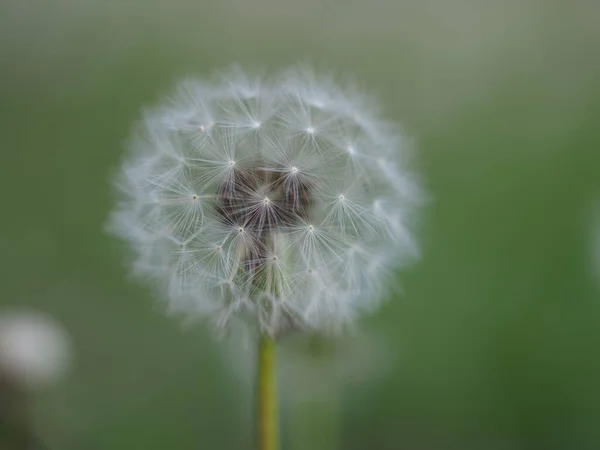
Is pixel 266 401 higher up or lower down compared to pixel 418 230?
lower down

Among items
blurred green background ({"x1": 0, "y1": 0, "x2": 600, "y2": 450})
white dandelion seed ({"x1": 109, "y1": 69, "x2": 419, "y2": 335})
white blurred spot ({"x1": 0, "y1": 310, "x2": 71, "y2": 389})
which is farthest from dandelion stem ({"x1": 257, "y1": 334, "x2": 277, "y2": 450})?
white blurred spot ({"x1": 0, "y1": 310, "x2": 71, "y2": 389})

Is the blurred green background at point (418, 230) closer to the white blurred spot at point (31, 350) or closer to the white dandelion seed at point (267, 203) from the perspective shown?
the white blurred spot at point (31, 350)

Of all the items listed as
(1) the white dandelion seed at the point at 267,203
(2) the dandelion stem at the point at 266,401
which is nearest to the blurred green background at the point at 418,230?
(1) the white dandelion seed at the point at 267,203

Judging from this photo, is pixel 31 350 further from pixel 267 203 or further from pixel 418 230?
pixel 418 230

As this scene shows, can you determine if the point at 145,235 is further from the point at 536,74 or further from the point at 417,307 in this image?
the point at 536,74

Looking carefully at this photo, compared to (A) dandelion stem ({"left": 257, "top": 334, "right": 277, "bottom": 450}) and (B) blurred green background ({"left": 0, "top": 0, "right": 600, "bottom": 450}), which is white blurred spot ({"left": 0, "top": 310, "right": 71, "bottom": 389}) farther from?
(A) dandelion stem ({"left": 257, "top": 334, "right": 277, "bottom": 450})

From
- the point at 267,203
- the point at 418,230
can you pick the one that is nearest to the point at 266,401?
the point at 267,203

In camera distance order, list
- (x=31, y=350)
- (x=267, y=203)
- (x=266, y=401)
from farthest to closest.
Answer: (x=31, y=350) < (x=267, y=203) < (x=266, y=401)
